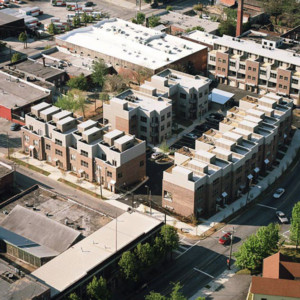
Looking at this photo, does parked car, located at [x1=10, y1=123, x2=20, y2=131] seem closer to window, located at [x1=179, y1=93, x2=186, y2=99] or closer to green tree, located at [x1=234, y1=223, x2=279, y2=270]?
window, located at [x1=179, y1=93, x2=186, y2=99]

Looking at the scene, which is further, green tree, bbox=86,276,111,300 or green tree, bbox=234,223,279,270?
green tree, bbox=234,223,279,270

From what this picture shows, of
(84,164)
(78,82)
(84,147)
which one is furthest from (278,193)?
(78,82)

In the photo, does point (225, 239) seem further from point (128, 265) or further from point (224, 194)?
point (128, 265)

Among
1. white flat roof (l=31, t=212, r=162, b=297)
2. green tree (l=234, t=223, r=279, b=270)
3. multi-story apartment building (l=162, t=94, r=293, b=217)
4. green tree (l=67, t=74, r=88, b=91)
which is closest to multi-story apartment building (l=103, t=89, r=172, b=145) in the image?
multi-story apartment building (l=162, t=94, r=293, b=217)

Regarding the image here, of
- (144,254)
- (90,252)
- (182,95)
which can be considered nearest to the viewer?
(90,252)

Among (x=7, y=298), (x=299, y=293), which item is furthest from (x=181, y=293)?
(x=7, y=298)

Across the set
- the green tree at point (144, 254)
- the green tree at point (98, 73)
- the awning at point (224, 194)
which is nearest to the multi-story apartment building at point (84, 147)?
the awning at point (224, 194)

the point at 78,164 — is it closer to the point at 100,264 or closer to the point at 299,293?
the point at 100,264
